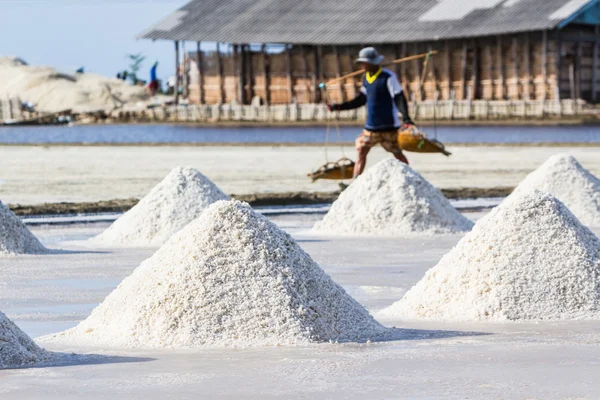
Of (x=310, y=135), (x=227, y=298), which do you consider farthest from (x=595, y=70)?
(x=227, y=298)

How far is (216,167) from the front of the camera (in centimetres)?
2819

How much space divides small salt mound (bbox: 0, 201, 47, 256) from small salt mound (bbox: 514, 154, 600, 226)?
4.79 m

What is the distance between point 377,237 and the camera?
13.7 meters

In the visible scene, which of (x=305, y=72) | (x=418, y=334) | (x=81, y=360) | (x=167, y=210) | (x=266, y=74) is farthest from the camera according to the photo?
(x=266, y=74)

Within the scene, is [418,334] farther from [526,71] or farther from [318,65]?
[318,65]

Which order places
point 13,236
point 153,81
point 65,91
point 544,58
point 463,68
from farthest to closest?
1. point 65,91
2. point 153,81
3. point 463,68
4. point 544,58
5. point 13,236

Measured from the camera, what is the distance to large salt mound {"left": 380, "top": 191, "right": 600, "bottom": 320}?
7996mm

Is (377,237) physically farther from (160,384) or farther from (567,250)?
(160,384)

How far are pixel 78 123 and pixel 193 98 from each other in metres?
12.5

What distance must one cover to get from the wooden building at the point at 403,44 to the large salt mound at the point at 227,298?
159 ft

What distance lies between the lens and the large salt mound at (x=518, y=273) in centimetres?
800

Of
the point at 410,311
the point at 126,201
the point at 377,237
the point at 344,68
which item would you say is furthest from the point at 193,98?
the point at 410,311

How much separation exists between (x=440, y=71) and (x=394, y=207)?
166 feet

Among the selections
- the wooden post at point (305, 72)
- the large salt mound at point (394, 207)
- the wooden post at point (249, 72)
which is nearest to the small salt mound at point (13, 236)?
the large salt mound at point (394, 207)
